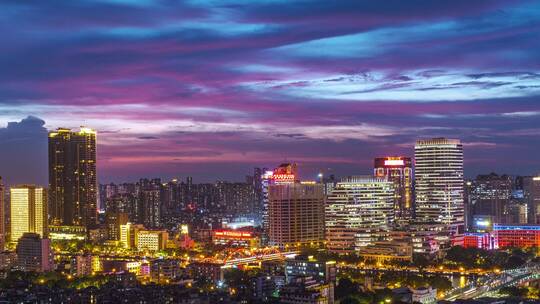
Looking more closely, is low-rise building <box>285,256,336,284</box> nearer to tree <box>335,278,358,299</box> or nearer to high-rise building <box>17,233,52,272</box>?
tree <box>335,278,358,299</box>

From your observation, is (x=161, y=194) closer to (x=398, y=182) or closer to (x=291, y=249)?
(x=398, y=182)

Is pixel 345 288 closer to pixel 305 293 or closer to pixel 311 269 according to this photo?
pixel 305 293

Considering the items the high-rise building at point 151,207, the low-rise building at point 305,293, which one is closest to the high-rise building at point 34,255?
the low-rise building at point 305,293

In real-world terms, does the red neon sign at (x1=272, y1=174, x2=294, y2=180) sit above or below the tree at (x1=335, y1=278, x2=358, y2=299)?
above

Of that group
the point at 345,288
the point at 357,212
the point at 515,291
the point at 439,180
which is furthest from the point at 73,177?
the point at 515,291

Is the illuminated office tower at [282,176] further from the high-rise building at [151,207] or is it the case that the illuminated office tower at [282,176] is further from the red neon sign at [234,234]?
the high-rise building at [151,207]

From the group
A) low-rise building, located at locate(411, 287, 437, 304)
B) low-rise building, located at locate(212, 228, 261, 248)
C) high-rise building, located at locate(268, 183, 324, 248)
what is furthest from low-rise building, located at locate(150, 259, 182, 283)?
low-rise building, located at locate(212, 228, 261, 248)
